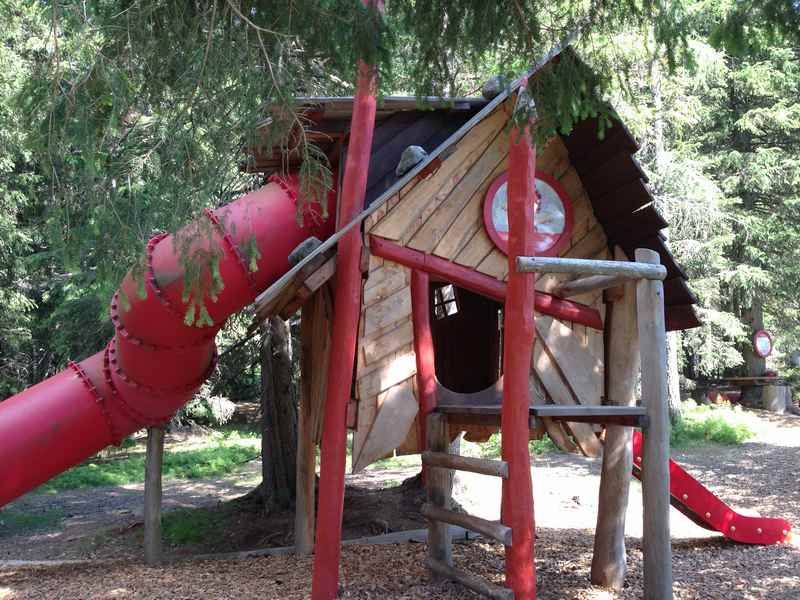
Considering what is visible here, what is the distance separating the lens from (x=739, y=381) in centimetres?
2192

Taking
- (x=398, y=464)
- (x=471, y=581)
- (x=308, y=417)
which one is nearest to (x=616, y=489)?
(x=471, y=581)

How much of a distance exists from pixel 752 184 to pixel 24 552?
18.6 metres

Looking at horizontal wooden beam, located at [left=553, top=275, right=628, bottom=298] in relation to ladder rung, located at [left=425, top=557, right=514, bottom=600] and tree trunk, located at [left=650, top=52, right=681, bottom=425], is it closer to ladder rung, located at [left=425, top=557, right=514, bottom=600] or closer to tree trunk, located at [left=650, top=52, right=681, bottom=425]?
ladder rung, located at [left=425, top=557, right=514, bottom=600]

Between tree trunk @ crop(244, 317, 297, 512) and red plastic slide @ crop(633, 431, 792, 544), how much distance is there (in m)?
4.51

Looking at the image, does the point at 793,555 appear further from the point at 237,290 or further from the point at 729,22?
the point at 237,290

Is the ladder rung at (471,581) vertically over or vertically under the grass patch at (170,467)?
over

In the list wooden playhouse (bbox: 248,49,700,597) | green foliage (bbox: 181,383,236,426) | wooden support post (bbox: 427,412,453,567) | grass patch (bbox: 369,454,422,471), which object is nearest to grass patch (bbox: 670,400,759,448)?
grass patch (bbox: 369,454,422,471)

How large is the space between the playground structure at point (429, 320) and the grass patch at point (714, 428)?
27.4 feet

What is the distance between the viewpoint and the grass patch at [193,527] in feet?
33.0

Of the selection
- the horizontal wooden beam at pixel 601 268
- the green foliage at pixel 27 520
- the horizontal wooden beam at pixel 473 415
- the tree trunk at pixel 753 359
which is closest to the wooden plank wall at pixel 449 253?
the horizontal wooden beam at pixel 473 415

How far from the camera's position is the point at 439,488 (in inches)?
262

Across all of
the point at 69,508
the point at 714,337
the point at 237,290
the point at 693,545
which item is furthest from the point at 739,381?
the point at 237,290

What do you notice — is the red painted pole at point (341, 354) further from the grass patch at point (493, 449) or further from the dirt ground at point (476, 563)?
the grass patch at point (493, 449)

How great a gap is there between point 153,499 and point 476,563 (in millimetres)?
3608
